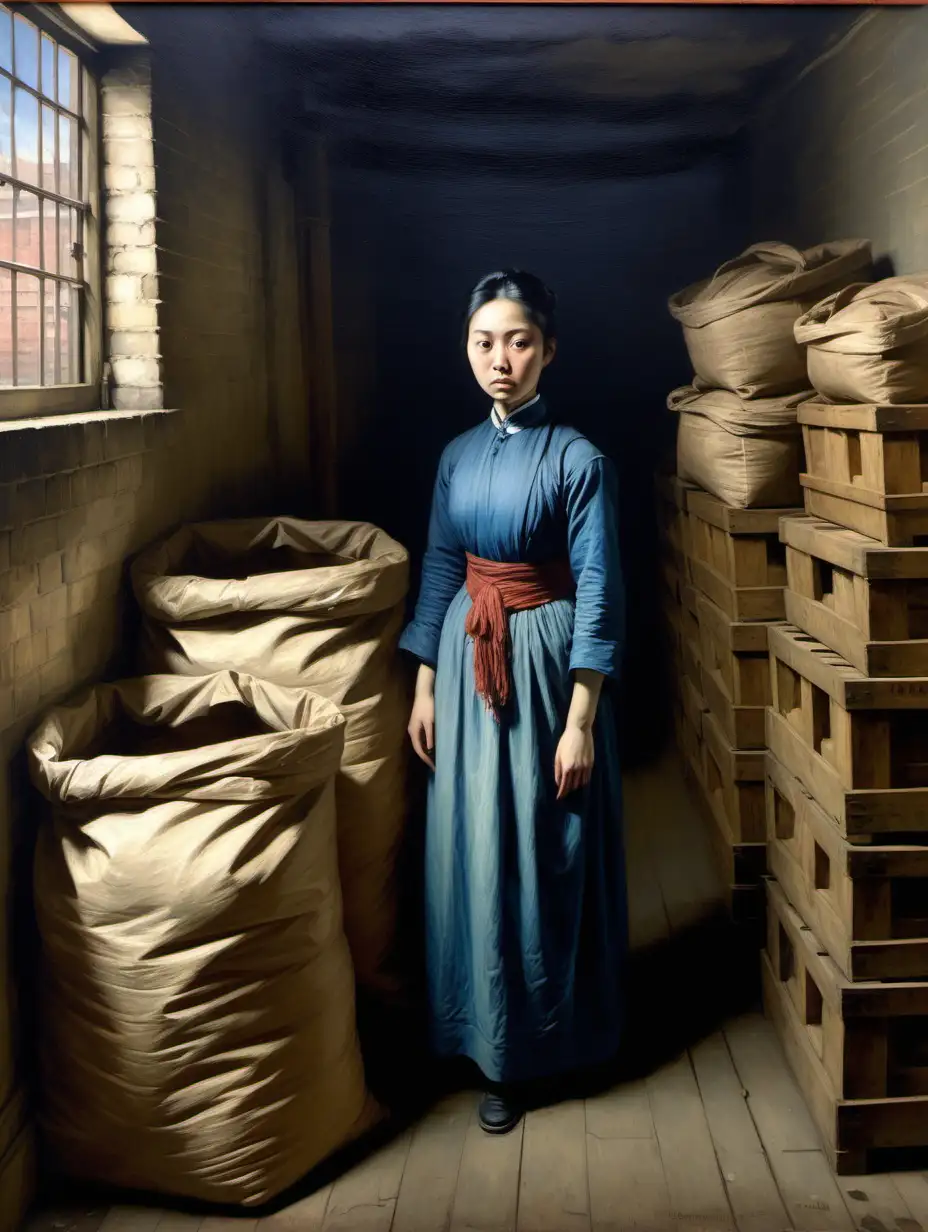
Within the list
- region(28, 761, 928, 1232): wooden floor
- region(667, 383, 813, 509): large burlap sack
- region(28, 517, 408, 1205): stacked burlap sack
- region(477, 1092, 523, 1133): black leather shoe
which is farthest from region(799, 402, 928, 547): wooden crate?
region(477, 1092, 523, 1133): black leather shoe

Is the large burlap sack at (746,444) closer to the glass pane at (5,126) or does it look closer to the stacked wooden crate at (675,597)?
the stacked wooden crate at (675,597)

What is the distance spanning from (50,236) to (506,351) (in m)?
0.81

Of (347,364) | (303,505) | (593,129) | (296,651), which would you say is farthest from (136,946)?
(593,129)

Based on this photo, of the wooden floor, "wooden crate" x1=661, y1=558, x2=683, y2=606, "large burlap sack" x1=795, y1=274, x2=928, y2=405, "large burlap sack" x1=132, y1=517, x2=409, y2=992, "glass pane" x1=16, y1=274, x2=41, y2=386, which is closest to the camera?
"large burlap sack" x1=795, y1=274, x2=928, y2=405

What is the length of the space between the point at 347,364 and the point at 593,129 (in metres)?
0.61

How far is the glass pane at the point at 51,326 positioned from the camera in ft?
6.47

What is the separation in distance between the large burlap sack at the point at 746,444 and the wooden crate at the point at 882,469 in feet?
0.62

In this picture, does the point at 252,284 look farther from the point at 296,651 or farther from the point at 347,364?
the point at 296,651

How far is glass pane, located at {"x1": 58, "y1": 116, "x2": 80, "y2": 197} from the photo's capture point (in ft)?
6.43

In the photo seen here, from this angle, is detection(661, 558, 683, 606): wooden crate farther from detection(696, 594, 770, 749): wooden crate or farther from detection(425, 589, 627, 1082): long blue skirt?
detection(425, 589, 627, 1082): long blue skirt

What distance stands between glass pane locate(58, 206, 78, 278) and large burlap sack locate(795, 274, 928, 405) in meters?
1.29

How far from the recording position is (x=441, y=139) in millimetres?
1966

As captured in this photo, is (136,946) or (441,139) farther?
(441,139)

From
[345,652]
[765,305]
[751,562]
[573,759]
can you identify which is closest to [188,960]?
[345,652]
